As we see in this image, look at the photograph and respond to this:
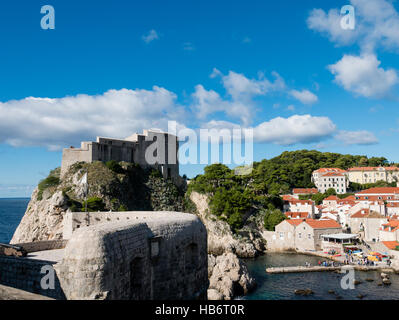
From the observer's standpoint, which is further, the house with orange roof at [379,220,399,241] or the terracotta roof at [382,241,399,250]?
the house with orange roof at [379,220,399,241]

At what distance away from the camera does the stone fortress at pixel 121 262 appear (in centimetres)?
782

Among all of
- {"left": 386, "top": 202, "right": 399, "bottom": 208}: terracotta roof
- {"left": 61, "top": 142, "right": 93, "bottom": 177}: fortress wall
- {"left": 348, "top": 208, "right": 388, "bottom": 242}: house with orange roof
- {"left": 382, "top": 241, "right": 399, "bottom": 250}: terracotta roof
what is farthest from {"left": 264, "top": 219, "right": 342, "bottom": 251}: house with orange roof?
{"left": 61, "top": 142, "right": 93, "bottom": 177}: fortress wall

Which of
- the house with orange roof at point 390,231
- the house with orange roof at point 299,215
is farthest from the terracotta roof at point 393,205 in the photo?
the house with orange roof at point 299,215

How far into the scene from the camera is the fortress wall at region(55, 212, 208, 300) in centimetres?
778

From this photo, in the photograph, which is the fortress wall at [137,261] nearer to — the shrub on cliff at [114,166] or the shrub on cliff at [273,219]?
the shrub on cliff at [114,166]

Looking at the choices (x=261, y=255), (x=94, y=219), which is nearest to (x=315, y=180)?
(x=261, y=255)

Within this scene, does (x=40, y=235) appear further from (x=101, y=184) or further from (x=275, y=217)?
(x=275, y=217)

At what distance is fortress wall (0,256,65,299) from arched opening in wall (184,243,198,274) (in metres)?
5.54

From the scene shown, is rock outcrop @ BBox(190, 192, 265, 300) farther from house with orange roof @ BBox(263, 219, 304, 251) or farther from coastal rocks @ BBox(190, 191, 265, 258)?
house with orange roof @ BBox(263, 219, 304, 251)

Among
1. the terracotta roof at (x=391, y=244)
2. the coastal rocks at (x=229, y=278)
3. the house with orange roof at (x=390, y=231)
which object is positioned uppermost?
the house with orange roof at (x=390, y=231)

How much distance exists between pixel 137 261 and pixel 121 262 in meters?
1.52

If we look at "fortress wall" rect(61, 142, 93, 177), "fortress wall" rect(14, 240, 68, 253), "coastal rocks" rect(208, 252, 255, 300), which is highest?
"fortress wall" rect(61, 142, 93, 177)

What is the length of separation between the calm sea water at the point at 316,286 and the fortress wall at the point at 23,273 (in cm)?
1742

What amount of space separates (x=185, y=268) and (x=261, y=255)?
2887cm
